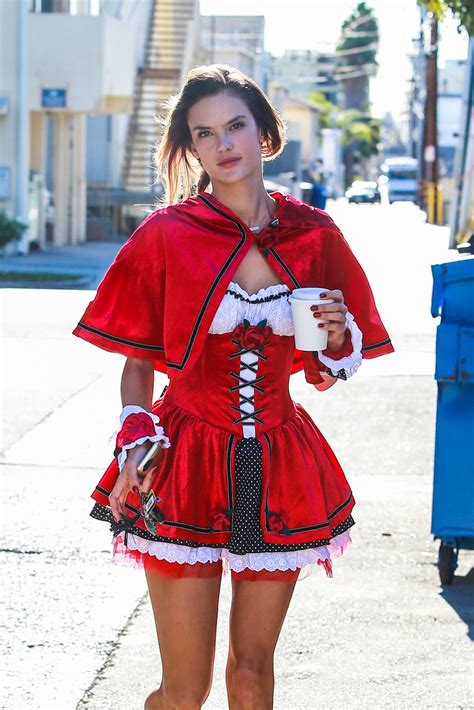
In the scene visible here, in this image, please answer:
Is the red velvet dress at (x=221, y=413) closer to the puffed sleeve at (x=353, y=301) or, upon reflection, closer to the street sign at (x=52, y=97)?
the puffed sleeve at (x=353, y=301)

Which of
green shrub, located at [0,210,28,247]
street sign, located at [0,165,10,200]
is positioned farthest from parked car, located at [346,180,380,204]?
green shrub, located at [0,210,28,247]

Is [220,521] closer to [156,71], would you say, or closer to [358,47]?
[156,71]

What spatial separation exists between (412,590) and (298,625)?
0.72 metres

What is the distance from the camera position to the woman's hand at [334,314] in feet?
11.5

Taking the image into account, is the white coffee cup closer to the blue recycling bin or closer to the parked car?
the blue recycling bin

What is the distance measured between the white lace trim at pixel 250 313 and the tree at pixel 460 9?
5327 millimetres

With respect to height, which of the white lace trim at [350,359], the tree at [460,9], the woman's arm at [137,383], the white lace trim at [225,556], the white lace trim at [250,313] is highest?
the tree at [460,9]

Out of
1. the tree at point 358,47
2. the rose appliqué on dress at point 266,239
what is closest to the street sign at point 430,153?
the rose appliqué on dress at point 266,239

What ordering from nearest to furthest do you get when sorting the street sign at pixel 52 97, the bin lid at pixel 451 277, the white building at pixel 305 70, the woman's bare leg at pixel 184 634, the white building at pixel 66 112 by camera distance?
the woman's bare leg at pixel 184 634, the bin lid at pixel 451 277, the white building at pixel 66 112, the street sign at pixel 52 97, the white building at pixel 305 70

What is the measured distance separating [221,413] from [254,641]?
59 centimetres

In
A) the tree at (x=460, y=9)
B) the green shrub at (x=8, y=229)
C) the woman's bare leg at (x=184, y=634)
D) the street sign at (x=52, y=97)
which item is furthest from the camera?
the street sign at (x=52, y=97)

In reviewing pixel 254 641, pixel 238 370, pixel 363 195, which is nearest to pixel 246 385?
pixel 238 370

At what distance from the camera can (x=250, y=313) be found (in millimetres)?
3688

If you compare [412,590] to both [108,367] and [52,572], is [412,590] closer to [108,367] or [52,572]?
[52,572]
